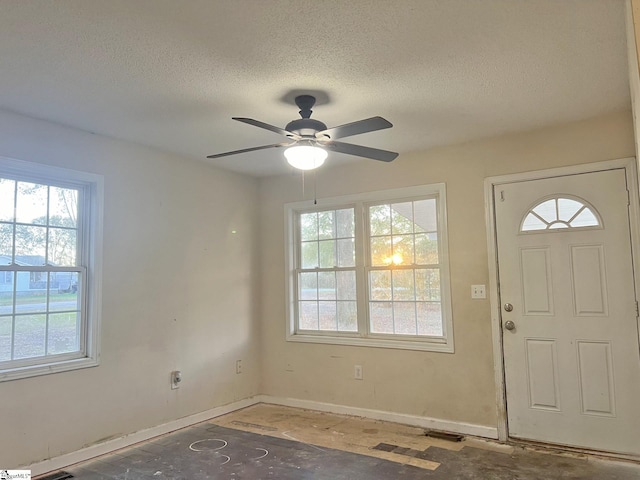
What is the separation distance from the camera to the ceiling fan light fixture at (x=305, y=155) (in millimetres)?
2846

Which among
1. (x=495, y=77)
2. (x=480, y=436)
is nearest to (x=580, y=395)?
(x=480, y=436)

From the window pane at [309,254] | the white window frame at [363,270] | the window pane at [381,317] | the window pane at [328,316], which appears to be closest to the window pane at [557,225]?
the white window frame at [363,270]

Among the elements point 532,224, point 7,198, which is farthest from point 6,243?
point 532,224

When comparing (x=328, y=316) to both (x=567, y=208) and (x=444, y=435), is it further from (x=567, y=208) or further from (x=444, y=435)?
(x=567, y=208)

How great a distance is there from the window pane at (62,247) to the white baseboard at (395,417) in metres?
2.39

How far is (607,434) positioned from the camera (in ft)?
10.7

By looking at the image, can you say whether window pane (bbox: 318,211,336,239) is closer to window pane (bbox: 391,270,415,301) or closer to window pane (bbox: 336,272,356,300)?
window pane (bbox: 336,272,356,300)

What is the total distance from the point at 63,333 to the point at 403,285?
2.77 m

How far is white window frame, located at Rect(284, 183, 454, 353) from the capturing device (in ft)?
13.1

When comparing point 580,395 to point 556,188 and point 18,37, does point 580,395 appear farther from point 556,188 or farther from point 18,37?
point 18,37

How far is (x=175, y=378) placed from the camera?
13.2ft

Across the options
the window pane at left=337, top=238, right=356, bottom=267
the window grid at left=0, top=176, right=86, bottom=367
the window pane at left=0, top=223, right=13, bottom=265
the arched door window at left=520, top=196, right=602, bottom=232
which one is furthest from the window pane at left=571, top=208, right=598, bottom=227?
the window pane at left=0, top=223, right=13, bottom=265

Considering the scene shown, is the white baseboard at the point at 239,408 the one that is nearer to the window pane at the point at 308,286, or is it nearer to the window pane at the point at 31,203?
the window pane at the point at 308,286

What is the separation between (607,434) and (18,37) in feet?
14.0
